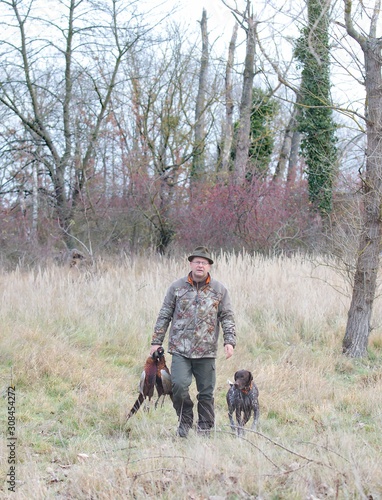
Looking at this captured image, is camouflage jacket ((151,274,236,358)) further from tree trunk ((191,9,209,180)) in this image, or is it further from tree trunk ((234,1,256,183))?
tree trunk ((191,9,209,180))

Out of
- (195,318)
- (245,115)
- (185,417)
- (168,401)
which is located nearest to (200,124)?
(245,115)

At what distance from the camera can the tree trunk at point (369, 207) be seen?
26.9ft

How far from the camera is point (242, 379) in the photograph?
549 cm

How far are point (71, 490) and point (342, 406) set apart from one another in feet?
11.7

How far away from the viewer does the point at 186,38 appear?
2014 cm

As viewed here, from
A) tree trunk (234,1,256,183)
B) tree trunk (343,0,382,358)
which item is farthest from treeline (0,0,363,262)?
tree trunk (343,0,382,358)

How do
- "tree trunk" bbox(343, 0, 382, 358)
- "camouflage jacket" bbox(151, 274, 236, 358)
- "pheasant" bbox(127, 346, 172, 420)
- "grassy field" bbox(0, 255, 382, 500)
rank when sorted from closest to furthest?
"grassy field" bbox(0, 255, 382, 500), "camouflage jacket" bbox(151, 274, 236, 358), "pheasant" bbox(127, 346, 172, 420), "tree trunk" bbox(343, 0, 382, 358)

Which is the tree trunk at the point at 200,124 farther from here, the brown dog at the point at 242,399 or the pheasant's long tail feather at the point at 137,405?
the brown dog at the point at 242,399

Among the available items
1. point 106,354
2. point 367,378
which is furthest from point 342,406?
point 106,354

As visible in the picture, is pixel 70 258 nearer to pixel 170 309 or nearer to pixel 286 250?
pixel 286 250

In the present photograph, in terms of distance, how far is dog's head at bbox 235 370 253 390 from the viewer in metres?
5.48

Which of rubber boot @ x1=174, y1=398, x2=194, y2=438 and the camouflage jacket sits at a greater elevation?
the camouflage jacket

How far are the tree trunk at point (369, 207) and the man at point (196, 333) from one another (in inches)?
139

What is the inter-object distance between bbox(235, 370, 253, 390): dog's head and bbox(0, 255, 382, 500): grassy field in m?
0.44
